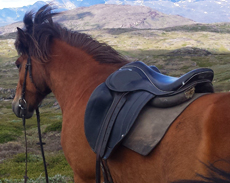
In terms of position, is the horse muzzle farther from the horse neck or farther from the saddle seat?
the saddle seat

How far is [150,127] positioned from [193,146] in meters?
0.53

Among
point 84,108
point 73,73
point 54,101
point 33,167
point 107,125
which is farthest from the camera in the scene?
point 54,101

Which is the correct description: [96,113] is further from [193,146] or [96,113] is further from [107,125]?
[193,146]

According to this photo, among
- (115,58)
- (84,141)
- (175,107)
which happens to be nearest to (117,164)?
(84,141)

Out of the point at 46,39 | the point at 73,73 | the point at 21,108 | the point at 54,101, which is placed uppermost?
the point at 46,39

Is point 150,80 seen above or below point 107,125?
above

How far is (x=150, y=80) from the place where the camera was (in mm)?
2936

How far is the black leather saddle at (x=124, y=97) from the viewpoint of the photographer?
2.69 metres

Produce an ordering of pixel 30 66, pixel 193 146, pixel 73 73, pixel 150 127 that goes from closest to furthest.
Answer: pixel 193 146
pixel 150 127
pixel 73 73
pixel 30 66

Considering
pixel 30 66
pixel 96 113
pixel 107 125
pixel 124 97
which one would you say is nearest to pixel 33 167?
pixel 30 66

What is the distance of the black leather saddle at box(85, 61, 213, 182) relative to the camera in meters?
2.69

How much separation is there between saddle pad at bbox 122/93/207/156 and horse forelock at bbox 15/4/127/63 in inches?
55.2

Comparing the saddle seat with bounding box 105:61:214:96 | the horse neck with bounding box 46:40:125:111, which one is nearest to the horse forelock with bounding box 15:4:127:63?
the horse neck with bounding box 46:40:125:111

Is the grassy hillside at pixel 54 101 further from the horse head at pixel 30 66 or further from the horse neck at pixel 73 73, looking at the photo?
the horse head at pixel 30 66
